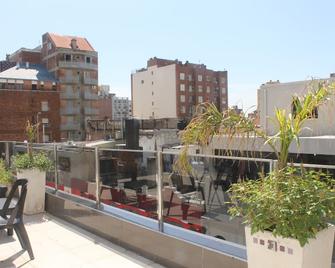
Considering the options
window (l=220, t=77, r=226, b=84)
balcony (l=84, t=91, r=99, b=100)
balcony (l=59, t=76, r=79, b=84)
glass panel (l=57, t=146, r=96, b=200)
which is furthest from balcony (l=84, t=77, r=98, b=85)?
glass panel (l=57, t=146, r=96, b=200)

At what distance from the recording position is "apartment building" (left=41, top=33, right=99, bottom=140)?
57.8m

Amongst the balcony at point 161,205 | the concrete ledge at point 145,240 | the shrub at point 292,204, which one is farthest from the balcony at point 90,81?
the shrub at point 292,204

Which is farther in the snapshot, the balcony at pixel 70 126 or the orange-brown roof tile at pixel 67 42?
the orange-brown roof tile at pixel 67 42

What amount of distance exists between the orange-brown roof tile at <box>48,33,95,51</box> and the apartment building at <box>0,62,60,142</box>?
16.2ft

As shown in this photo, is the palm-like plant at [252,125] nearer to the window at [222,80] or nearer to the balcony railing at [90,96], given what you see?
the balcony railing at [90,96]

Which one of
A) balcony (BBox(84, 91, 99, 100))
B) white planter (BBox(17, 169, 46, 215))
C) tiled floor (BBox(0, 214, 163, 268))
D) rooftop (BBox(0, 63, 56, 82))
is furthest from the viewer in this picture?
balcony (BBox(84, 91, 99, 100))

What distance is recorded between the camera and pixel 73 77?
58469 millimetres

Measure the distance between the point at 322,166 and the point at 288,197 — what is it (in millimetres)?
570

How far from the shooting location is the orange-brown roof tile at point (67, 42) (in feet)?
194

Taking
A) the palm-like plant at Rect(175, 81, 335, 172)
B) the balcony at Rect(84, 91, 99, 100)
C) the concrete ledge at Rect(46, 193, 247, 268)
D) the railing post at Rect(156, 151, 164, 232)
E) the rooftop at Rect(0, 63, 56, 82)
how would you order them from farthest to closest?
the balcony at Rect(84, 91, 99, 100) < the rooftop at Rect(0, 63, 56, 82) < the railing post at Rect(156, 151, 164, 232) < the concrete ledge at Rect(46, 193, 247, 268) < the palm-like plant at Rect(175, 81, 335, 172)

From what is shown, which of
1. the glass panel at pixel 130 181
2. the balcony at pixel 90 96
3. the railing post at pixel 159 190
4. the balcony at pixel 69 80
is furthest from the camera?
the balcony at pixel 90 96

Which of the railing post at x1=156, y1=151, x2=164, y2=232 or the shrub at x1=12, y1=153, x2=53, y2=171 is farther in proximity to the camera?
the shrub at x1=12, y1=153, x2=53, y2=171

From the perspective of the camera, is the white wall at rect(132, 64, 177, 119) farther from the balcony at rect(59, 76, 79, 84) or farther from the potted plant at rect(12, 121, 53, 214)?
the potted plant at rect(12, 121, 53, 214)

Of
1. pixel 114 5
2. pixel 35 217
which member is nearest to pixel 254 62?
pixel 114 5
